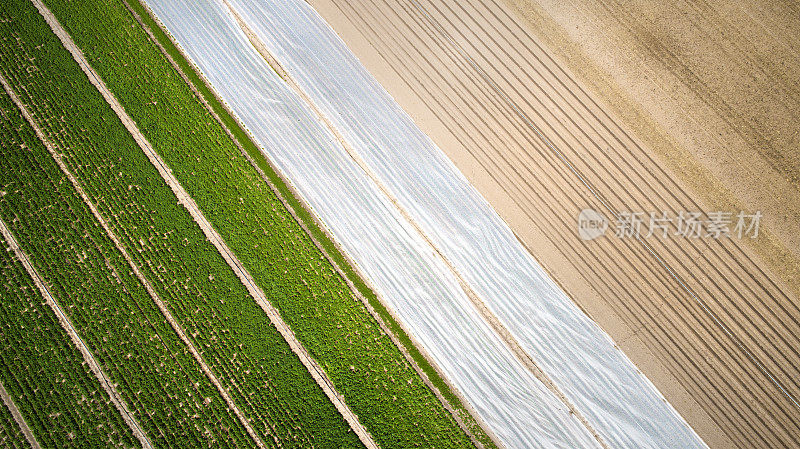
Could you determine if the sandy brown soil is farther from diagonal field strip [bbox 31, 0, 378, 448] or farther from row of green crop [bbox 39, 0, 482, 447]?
diagonal field strip [bbox 31, 0, 378, 448]

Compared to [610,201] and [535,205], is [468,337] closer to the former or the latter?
[535,205]

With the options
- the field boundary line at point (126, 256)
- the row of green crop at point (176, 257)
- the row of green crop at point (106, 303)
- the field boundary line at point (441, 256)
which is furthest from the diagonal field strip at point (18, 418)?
the field boundary line at point (441, 256)

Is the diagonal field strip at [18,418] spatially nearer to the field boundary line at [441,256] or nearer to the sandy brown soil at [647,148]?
the field boundary line at [441,256]

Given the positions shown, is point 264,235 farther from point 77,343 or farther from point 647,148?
point 647,148

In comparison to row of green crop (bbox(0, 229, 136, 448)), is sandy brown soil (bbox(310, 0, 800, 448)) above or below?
below

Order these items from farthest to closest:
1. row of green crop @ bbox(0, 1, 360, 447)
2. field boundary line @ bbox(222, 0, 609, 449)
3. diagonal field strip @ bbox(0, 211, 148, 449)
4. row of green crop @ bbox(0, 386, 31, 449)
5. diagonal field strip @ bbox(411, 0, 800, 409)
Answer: diagonal field strip @ bbox(411, 0, 800, 409) → field boundary line @ bbox(222, 0, 609, 449) → row of green crop @ bbox(0, 1, 360, 447) → diagonal field strip @ bbox(0, 211, 148, 449) → row of green crop @ bbox(0, 386, 31, 449)

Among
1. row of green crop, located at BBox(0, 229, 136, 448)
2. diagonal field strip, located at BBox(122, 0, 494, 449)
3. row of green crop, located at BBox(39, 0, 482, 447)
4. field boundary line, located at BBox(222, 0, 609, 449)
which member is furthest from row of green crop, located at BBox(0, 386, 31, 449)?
field boundary line, located at BBox(222, 0, 609, 449)
